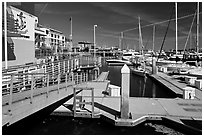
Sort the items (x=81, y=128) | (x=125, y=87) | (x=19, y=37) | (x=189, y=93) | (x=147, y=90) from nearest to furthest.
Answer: (x=125, y=87) < (x=81, y=128) < (x=189, y=93) < (x=19, y=37) < (x=147, y=90)

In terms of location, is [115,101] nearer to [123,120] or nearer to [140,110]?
[140,110]

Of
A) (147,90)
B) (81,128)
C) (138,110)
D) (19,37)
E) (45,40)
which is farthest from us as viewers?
(45,40)

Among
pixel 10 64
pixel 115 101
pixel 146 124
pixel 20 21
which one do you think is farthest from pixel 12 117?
pixel 20 21

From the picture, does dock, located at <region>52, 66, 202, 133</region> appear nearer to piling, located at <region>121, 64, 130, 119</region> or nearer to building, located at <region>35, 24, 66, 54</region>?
piling, located at <region>121, 64, 130, 119</region>

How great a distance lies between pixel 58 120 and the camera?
291 inches

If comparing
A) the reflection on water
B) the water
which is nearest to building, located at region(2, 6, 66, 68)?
the water

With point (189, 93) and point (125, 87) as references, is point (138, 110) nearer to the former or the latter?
point (125, 87)

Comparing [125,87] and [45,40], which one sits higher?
[45,40]

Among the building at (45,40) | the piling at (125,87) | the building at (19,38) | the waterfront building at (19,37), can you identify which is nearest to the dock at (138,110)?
the piling at (125,87)

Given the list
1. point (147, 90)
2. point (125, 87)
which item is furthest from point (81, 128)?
point (147, 90)

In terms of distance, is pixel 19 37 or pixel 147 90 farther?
pixel 147 90

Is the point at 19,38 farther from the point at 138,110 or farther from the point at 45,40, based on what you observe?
the point at 45,40

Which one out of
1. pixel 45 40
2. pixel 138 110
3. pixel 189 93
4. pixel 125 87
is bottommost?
pixel 138 110

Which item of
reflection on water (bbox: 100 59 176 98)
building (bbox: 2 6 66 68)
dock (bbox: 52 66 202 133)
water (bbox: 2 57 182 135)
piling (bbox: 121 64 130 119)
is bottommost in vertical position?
reflection on water (bbox: 100 59 176 98)
